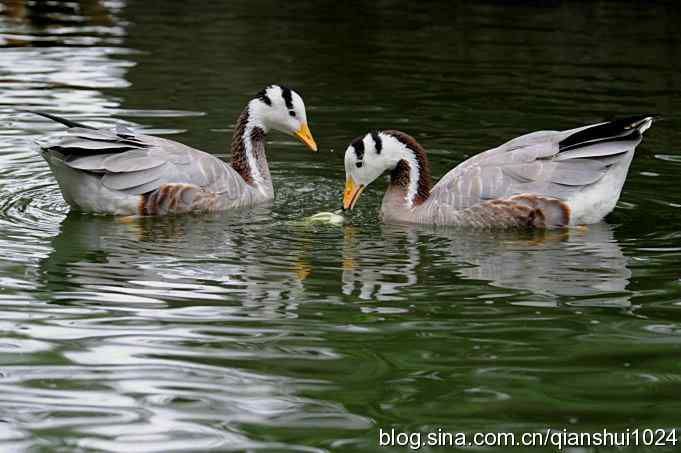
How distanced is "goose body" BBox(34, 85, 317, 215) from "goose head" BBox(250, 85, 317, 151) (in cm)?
68

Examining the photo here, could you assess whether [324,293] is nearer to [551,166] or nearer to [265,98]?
[551,166]

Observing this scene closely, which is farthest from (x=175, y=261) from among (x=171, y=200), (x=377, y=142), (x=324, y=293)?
(x=377, y=142)

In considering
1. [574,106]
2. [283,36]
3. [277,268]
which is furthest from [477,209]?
[283,36]

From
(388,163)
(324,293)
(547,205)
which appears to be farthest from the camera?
(388,163)

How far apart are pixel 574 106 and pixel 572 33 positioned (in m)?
6.34

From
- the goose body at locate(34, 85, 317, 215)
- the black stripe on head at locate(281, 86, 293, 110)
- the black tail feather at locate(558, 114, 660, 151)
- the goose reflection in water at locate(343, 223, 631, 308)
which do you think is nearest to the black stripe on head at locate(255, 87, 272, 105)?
the black stripe on head at locate(281, 86, 293, 110)

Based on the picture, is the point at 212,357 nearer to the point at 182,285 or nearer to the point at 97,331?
the point at 97,331

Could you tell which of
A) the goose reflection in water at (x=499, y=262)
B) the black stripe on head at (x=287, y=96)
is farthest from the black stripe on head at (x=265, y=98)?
the goose reflection in water at (x=499, y=262)

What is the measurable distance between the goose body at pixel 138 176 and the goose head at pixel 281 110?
0.68 meters

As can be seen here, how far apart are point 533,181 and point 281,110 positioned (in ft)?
8.90

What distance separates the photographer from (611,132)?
9.87m

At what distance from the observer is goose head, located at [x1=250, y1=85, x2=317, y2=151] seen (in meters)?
11.6

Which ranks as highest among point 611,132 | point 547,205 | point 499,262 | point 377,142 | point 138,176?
point 611,132

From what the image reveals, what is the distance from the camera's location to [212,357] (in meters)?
6.54
